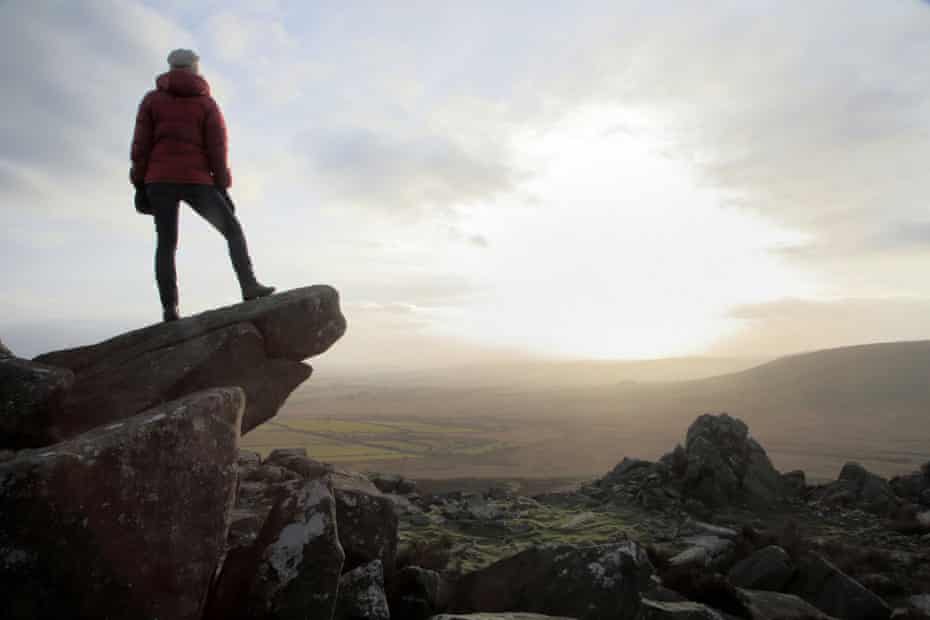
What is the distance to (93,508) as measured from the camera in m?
5.87

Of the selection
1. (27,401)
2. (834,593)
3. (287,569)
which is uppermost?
(27,401)

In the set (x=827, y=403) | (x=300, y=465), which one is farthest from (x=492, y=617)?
(x=827, y=403)

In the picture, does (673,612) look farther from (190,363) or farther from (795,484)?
(795,484)

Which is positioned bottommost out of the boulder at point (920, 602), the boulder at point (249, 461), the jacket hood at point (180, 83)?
the boulder at point (920, 602)

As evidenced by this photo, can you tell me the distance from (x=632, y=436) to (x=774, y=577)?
9334 cm

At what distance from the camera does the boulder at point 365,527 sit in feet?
30.1

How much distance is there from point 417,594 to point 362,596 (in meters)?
1.39

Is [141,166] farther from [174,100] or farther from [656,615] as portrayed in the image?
[656,615]

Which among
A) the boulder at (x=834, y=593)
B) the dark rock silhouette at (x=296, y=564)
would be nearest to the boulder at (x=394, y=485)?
the boulder at (x=834, y=593)

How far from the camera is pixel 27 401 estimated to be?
27.5 ft

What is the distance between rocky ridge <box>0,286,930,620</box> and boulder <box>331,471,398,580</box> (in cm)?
3

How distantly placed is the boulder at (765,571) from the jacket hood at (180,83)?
14584 millimetres

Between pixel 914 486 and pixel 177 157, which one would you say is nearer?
pixel 177 157

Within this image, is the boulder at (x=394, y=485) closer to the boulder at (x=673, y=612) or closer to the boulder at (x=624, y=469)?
the boulder at (x=624, y=469)
